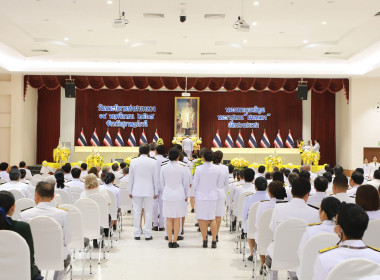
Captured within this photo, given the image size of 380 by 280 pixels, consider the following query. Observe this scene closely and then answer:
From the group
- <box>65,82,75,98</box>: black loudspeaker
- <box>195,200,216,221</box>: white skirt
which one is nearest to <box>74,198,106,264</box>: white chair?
<box>195,200,216,221</box>: white skirt

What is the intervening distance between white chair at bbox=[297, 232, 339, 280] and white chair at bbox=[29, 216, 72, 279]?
6.98 ft

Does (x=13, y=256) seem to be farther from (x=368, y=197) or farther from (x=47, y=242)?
(x=368, y=197)

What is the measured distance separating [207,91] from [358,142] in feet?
23.4

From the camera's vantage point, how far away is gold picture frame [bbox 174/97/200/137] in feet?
70.1

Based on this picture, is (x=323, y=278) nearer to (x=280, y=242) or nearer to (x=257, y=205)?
(x=280, y=242)

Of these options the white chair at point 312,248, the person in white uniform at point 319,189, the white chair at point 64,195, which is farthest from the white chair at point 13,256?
the white chair at point 64,195

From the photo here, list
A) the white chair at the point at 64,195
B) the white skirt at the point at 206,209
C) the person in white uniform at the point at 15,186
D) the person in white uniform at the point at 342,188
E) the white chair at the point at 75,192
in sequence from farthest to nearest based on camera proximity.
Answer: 1. the white chair at the point at 75,192
2. the white skirt at the point at 206,209
3. the person in white uniform at the point at 15,186
4. the white chair at the point at 64,195
5. the person in white uniform at the point at 342,188

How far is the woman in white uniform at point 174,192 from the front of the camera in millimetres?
7379

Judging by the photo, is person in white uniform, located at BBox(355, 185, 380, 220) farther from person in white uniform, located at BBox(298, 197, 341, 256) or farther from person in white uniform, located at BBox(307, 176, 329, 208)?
person in white uniform, located at BBox(307, 176, 329, 208)

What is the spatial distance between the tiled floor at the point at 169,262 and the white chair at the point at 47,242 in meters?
1.48

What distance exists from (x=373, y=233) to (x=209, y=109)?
18.0 meters

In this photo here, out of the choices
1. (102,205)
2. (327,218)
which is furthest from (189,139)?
(327,218)

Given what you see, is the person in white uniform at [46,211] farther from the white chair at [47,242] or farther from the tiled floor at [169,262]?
the tiled floor at [169,262]

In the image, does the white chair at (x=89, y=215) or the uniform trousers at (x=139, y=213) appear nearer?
the white chair at (x=89, y=215)
